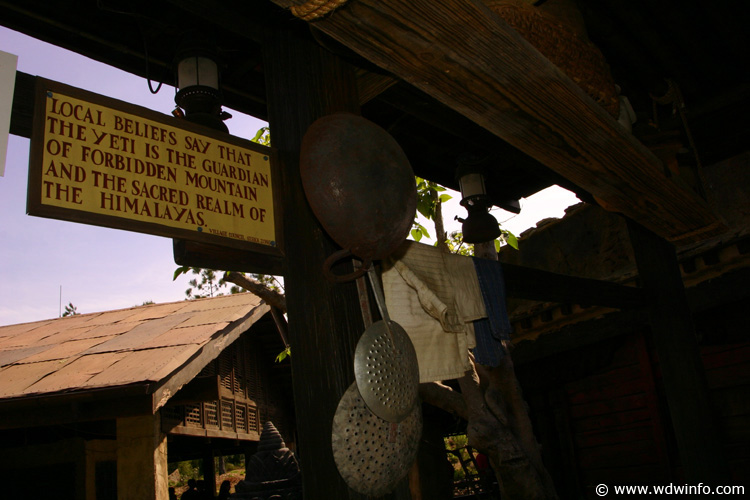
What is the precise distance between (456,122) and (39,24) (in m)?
2.31

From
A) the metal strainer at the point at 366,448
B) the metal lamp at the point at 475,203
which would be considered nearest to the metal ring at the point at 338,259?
the metal strainer at the point at 366,448

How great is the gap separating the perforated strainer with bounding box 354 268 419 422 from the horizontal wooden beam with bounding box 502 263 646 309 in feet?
5.47

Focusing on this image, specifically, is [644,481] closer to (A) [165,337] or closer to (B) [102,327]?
(A) [165,337]

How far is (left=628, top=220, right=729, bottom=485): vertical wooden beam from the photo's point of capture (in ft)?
12.9

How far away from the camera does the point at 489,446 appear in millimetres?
5727

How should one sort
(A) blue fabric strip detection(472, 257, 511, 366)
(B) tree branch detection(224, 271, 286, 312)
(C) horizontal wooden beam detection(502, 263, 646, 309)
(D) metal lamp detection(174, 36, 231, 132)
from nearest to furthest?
1. (D) metal lamp detection(174, 36, 231, 132)
2. (A) blue fabric strip detection(472, 257, 511, 366)
3. (C) horizontal wooden beam detection(502, 263, 646, 309)
4. (B) tree branch detection(224, 271, 286, 312)

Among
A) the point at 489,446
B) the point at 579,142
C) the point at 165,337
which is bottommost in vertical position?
the point at 489,446

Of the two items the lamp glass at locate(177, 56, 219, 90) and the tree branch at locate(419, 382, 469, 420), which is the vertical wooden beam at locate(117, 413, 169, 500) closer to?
the tree branch at locate(419, 382, 469, 420)

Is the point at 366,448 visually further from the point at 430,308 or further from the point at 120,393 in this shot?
the point at 120,393

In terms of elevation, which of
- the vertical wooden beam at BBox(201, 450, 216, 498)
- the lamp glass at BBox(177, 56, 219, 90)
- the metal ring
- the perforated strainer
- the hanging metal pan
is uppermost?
the lamp glass at BBox(177, 56, 219, 90)

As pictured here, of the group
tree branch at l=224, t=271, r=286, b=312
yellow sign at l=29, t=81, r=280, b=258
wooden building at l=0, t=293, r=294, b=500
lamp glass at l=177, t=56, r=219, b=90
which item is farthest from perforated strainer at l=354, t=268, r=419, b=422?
wooden building at l=0, t=293, r=294, b=500

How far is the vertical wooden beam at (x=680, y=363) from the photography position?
3.92 meters

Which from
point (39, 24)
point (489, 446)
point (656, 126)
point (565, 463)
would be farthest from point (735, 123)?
point (565, 463)

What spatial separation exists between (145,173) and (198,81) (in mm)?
889
